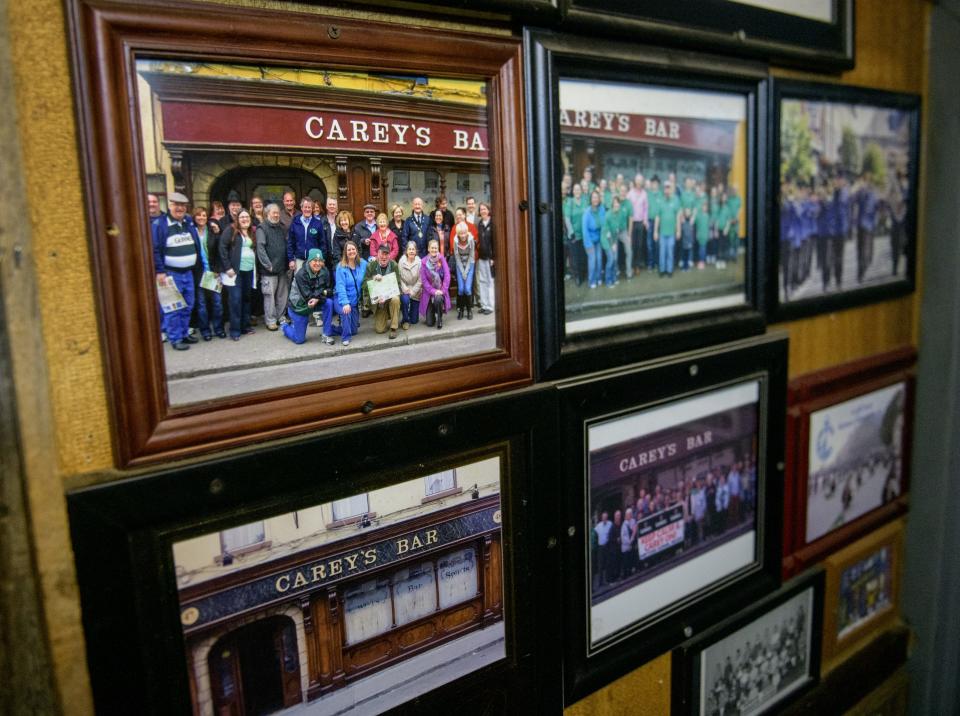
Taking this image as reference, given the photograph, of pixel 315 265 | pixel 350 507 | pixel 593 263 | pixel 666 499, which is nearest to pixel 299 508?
pixel 350 507

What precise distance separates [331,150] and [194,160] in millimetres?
144

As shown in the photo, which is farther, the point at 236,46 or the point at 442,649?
the point at 442,649

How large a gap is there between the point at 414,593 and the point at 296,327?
0.37m

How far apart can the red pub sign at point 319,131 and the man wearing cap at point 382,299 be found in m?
0.12

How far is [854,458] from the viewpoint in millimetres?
1562

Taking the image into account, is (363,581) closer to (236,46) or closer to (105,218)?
(105,218)

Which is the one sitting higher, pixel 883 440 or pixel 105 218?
pixel 105 218

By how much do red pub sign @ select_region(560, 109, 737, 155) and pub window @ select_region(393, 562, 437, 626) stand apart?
610 mm

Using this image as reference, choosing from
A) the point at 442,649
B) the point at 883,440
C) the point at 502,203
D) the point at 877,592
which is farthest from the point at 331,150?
the point at 877,592

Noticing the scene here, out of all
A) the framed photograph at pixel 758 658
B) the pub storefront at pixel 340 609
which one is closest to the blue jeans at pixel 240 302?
the pub storefront at pixel 340 609

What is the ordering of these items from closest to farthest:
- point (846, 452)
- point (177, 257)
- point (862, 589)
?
point (177, 257)
point (846, 452)
point (862, 589)

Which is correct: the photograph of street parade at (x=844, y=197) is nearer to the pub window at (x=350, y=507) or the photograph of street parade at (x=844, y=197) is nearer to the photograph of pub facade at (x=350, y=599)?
the photograph of pub facade at (x=350, y=599)

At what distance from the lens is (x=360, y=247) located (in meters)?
0.81

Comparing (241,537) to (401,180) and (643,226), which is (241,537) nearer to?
(401,180)
